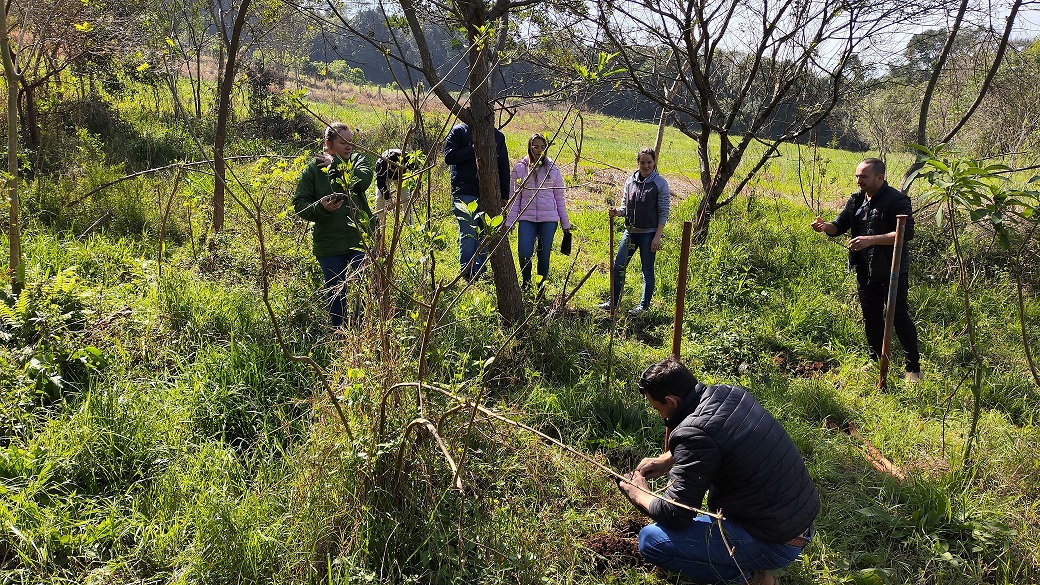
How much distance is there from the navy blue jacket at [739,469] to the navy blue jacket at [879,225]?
260cm

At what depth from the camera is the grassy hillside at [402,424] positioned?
2.67 metres

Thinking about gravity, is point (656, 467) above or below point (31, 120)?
below

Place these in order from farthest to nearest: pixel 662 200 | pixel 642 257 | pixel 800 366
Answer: pixel 642 257, pixel 662 200, pixel 800 366

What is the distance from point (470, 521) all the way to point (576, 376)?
1.80 meters

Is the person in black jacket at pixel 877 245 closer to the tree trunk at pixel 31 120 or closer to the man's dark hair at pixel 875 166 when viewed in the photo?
the man's dark hair at pixel 875 166

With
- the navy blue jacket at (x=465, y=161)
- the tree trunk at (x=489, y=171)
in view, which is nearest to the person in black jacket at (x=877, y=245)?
the tree trunk at (x=489, y=171)

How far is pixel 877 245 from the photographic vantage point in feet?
15.5

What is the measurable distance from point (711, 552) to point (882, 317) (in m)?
3.15

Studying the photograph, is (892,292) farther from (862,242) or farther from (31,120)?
(31,120)

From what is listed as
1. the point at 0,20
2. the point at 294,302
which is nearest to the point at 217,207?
the point at 294,302

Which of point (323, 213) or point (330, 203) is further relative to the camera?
point (323, 213)

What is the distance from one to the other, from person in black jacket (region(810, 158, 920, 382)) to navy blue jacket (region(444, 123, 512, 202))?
242 centimetres

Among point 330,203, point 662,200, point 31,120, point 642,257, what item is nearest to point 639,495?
point 330,203

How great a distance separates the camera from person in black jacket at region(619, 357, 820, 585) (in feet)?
8.57
